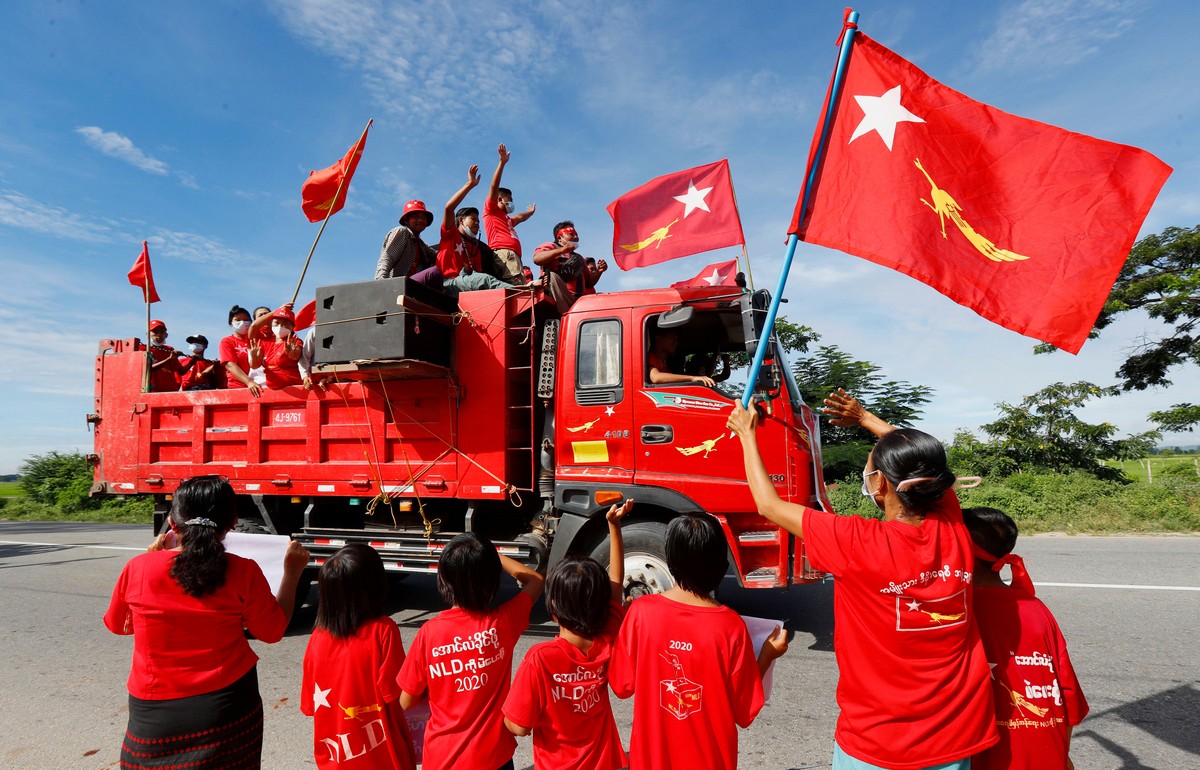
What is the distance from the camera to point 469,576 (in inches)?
87.4

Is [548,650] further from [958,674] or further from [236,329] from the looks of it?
[236,329]

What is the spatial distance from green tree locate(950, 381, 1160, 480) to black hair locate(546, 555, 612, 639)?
15489 mm

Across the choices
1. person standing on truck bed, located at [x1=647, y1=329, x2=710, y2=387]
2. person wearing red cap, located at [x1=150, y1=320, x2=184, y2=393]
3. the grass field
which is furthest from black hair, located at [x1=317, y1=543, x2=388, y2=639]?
the grass field

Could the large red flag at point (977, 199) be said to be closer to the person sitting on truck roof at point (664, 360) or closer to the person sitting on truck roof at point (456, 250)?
the person sitting on truck roof at point (664, 360)

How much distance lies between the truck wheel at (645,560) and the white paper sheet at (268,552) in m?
2.49

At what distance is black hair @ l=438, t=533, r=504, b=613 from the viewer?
2227 mm

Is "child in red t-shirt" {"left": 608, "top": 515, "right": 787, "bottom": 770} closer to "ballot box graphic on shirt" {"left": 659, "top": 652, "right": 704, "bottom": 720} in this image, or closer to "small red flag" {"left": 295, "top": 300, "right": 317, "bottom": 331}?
"ballot box graphic on shirt" {"left": 659, "top": 652, "right": 704, "bottom": 720}

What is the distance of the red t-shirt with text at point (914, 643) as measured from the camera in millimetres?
1743

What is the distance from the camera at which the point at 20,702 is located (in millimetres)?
4352

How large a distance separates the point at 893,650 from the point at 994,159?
205 cm

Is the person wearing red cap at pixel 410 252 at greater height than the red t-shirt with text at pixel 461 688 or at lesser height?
greater

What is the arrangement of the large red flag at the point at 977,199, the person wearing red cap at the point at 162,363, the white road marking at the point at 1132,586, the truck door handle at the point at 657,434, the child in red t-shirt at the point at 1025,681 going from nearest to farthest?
the child in red t-shirt at the point at 1025,681, the large red flag at the point at 977,199, the truck door handle at the point at 657,434, the white road marking at the point at 1132,586, the person wearing red cap at the point at 162,363

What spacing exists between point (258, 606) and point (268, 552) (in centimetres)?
45

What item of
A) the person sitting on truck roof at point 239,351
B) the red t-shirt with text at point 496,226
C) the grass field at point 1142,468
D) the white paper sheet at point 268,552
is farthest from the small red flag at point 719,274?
the grass field at point 1142,468
